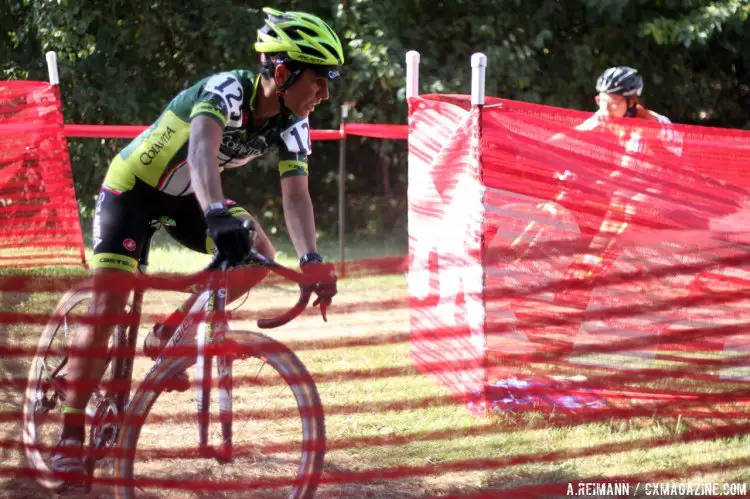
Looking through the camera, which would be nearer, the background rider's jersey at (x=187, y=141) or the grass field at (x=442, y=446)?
the background rider's jersey at (x=187, y=141)

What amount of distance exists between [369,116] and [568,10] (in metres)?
2.89

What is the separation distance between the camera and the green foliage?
11.8 metres

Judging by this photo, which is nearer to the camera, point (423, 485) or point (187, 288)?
point (187, 288)

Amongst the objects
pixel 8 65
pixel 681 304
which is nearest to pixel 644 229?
pixel 681 304

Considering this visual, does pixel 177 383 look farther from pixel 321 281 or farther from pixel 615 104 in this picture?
pixel 615 104

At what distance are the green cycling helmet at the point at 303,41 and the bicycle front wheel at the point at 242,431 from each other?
3.27 feet

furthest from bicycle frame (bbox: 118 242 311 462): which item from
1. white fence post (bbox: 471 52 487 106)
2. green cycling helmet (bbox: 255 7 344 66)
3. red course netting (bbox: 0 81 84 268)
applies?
red course netting (bbox: 0 81 84 268)

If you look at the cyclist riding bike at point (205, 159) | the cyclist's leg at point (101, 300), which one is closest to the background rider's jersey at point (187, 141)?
the cyclist riding bike at point (205, 159)

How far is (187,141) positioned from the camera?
369 centimetres

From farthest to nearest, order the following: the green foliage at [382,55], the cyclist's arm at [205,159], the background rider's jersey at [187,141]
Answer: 1. the green foliage at [382,55]
2. the background rider's jersey at [187,141]
3. the cyclist's arm at [205,159]

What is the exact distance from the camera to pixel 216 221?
3.05 metres

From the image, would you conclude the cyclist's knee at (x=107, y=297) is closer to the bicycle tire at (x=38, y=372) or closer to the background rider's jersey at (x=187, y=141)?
the bicycle tire at (x=38, y=372)

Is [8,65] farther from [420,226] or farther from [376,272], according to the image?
[376,272]

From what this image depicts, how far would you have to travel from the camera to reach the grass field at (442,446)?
3.90 m
